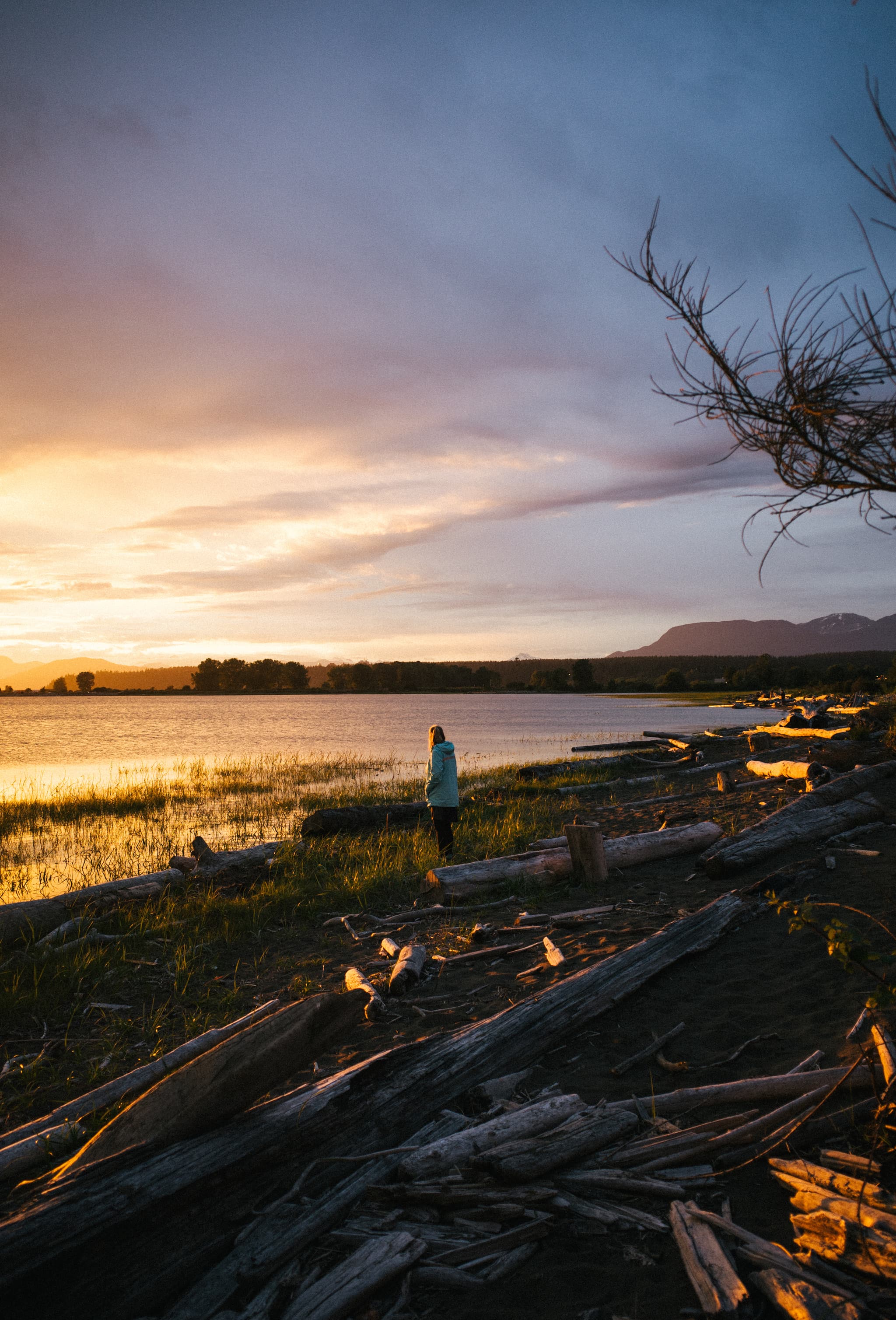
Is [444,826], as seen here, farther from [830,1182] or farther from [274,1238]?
[830,1182]

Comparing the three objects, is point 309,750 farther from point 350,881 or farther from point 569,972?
point 569,972

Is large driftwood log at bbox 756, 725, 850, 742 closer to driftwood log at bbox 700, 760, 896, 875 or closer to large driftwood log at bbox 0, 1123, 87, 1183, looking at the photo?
driftwood log at bbox 700, 760, 896, 875

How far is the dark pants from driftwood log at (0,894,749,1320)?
26.0 feet

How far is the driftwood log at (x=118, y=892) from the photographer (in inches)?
355

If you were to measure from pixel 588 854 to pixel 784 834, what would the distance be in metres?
2.74

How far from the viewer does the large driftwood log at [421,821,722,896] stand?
991 centimetres

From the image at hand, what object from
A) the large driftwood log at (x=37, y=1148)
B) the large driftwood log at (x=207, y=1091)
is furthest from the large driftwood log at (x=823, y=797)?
the large driftwood log at (x=37, y=1148)

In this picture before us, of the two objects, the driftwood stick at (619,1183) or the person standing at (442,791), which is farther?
the person standing at (442,791)

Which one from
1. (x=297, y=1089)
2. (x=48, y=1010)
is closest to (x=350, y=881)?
(x=48, y=1010)

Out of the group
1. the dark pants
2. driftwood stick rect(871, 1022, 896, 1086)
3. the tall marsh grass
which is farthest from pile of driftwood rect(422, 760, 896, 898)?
the tall marsh grass

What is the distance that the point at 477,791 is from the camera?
2075 centimetres

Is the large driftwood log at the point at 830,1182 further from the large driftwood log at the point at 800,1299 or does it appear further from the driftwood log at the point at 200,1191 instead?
the driftwood log at the point at 200,1191

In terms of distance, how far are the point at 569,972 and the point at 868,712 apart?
1912 centimetres

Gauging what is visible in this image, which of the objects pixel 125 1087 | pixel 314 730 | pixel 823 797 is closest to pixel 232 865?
pixel 125 1087
